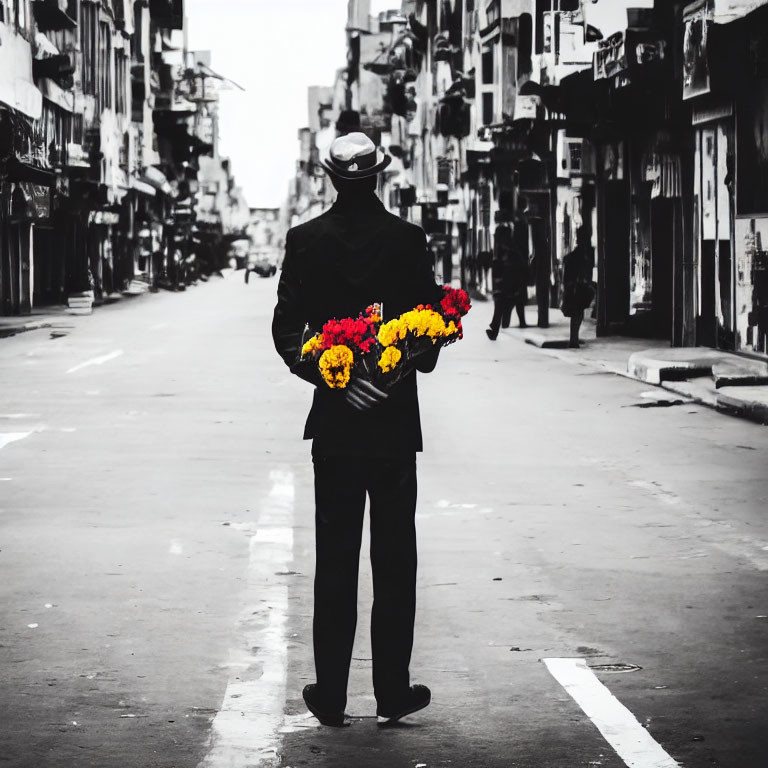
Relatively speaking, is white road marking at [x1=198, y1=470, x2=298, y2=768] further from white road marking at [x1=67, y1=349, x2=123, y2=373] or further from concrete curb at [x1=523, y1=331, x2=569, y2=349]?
concrete curb at [x1=523, y1=331, x2=569, y2=349]

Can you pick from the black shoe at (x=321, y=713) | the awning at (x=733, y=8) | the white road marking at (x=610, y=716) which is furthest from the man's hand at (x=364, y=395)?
the awning at (x=733, y=8)

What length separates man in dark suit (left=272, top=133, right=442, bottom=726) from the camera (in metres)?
5.48

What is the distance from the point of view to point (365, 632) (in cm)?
695

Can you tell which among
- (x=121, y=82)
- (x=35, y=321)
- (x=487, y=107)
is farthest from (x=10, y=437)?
(x=121, y=82)

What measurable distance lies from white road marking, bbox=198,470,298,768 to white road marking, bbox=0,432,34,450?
16.5ft

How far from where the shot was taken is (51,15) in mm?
47094

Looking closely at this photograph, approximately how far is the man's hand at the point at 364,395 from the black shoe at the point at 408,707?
38.7 inches

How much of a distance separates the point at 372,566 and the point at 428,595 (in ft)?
7.17

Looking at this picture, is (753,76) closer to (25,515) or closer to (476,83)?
(25,515)

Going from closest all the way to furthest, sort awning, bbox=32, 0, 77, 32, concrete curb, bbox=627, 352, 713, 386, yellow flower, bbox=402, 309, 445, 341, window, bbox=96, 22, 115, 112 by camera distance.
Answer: yellow flower, bbox=402, 309, 445, 341 → concrete curb, bbox=627, 352, 713, 386 → awning, bbox=32, 0, 77, 32 → window, bbox=96, 22, 115, 112

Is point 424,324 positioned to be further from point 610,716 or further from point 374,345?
point 610,716

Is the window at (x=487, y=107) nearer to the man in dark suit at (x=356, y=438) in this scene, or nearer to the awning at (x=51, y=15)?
the awning at (x=51, y=15)

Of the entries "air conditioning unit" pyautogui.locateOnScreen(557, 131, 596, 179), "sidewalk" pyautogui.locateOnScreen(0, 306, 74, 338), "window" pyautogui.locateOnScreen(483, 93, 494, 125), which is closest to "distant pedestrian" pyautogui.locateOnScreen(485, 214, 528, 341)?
"air conditioning unit" pyautogui.locateOnScreen(557, 131, 596, 179)

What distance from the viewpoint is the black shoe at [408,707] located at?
5.54m
